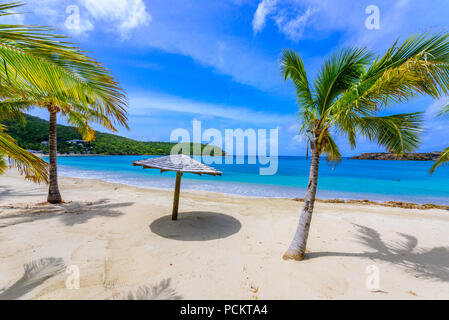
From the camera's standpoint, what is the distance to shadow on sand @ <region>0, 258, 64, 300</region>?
8.38 feet

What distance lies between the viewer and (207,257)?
380cm

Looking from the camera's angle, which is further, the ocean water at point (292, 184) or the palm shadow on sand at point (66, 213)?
the ocean water at point (292, 184)

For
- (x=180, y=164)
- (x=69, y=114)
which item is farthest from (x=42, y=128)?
(x=180, y=164)

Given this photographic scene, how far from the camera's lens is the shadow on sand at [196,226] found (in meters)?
4.88

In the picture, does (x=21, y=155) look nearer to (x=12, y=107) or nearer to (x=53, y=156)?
(x=12, y=107)

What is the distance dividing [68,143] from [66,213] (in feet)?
256

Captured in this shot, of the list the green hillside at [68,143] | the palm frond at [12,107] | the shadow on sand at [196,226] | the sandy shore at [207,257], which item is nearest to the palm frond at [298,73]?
the sandy shore at [207,257]

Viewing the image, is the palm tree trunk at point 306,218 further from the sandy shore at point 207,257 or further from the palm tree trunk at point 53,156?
the palm tree trunk at point 53,156

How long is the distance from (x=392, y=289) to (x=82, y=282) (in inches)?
198

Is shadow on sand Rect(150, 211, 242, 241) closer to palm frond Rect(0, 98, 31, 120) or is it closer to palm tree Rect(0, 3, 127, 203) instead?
palm tree Rect(0, 3, 127, 203)

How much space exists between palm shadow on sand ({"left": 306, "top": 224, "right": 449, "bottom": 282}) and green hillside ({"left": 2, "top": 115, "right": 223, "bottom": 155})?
59292 mm

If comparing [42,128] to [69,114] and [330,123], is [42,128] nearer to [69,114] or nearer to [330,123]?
[69,114]

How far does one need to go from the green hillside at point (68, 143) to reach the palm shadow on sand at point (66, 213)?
5001 centimetres

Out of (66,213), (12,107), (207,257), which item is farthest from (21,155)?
(12,107)
